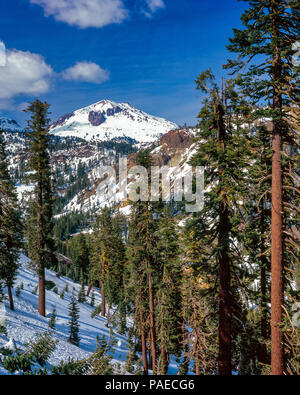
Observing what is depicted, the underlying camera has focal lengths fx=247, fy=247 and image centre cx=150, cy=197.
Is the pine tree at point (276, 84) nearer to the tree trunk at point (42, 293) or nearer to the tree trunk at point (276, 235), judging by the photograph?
the tree trunk at point (276, 235)

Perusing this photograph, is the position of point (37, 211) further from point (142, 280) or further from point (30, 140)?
point (142, 280)

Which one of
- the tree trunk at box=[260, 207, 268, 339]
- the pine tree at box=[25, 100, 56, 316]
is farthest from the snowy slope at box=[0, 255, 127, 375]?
the tree trunk at box=[260, 207, 268, 339]

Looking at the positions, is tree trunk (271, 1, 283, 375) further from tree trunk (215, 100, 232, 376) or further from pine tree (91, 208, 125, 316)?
pine tree (91, 208, 125, 316)

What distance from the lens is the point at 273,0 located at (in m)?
7.38

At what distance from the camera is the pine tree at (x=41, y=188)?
62.0 ft

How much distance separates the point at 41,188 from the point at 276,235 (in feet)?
55.7

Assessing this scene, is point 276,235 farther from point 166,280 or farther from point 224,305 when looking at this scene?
point 166,280

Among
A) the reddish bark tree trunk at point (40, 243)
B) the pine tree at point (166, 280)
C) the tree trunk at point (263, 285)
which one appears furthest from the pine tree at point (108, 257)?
the tree trunk at point (263, 285)

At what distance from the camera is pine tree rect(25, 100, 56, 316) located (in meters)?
18.9

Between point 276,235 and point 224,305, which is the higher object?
point 276,235

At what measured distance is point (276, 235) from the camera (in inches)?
305

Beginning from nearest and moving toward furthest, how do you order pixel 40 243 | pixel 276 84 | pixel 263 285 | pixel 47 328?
pixel 276 84 → pixel 263 285 → pixel 47 328 → pixel 40 243

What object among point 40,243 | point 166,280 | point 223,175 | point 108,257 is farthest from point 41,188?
point 108,257

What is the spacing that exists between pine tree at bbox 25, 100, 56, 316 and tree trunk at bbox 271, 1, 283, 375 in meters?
16.1
